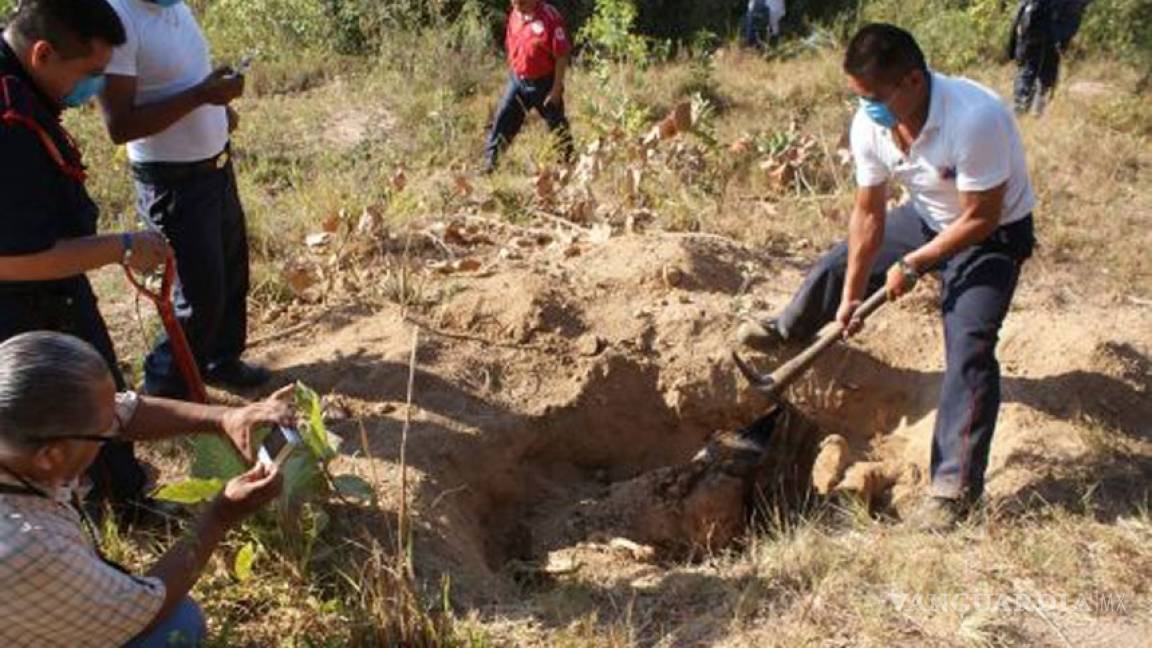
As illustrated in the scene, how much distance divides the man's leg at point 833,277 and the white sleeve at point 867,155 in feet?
0.92

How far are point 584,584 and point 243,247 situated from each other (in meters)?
1.64

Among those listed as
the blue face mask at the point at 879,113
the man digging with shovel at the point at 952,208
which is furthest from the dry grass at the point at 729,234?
the blue face mask at the point at 879,113

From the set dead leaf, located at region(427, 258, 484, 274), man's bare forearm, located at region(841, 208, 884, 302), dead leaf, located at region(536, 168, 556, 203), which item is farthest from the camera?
dead leaf, located at region(536, 168, 556, 203)

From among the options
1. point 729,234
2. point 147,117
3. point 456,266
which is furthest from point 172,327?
point 729,234

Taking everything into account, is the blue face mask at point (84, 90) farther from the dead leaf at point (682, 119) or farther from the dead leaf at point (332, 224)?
the dead leaf at point (682, 119)

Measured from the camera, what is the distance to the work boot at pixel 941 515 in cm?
324

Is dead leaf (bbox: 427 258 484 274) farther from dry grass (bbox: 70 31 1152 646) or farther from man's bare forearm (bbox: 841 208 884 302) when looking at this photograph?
man's bare forearm (bbox: 841 208 884 302)

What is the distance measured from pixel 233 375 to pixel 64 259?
1.28m

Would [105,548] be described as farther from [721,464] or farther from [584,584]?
[721,464]

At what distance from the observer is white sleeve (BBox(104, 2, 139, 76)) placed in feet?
9.43

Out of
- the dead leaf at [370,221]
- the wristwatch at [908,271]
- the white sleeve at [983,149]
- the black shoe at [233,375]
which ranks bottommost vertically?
the black shoe at [233,375]

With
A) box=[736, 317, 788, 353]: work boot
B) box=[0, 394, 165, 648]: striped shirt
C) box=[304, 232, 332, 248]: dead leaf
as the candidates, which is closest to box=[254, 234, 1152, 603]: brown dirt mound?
box=[736, 317, 788, 353]: work boot

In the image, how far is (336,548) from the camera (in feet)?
9.36

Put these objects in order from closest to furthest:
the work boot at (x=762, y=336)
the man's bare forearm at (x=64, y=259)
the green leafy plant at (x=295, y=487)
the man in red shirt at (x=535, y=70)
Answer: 1. the man's bare forearm at (x=64, y=259)
2. the green leafy plant at (x=295, y=487)
3. the work boot at (x=762, y=336)
4. the man in red shirt at (x=535, y=70)
